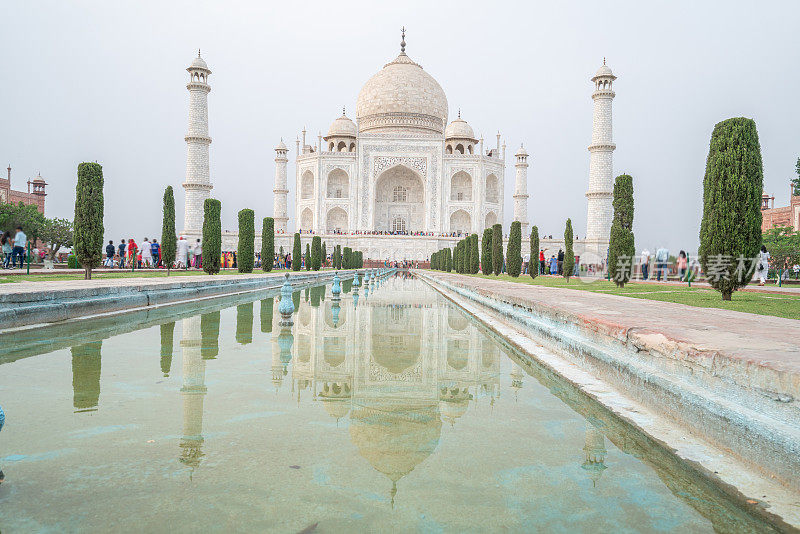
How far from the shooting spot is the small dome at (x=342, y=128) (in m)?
36.6

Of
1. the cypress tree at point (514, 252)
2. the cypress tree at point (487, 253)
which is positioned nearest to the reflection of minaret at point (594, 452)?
the cypress tree at point (514, 252)

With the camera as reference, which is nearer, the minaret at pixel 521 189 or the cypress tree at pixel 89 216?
the cypress tree at pixel 89 216

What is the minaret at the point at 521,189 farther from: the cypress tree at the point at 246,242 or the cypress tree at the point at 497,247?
the cypress tree at the point at 246,242

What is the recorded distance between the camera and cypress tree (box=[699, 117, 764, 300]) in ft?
19.5

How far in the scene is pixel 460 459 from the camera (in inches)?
51.9

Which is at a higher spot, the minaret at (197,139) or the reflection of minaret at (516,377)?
the minaret at (197,139)

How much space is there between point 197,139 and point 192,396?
88.3 feet

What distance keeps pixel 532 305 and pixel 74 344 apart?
9.89 feet

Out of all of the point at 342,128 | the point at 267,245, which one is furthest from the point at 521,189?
the point at 267,245

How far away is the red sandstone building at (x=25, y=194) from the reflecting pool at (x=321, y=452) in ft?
99.5

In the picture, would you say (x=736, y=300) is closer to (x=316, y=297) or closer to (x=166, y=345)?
(x=316, y=297)

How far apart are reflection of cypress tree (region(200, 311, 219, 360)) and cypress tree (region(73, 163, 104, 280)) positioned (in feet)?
15.2

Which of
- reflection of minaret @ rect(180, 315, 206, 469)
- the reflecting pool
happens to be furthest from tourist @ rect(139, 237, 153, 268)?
the reflecting pool

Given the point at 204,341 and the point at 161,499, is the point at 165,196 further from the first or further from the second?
the point at 161,499
